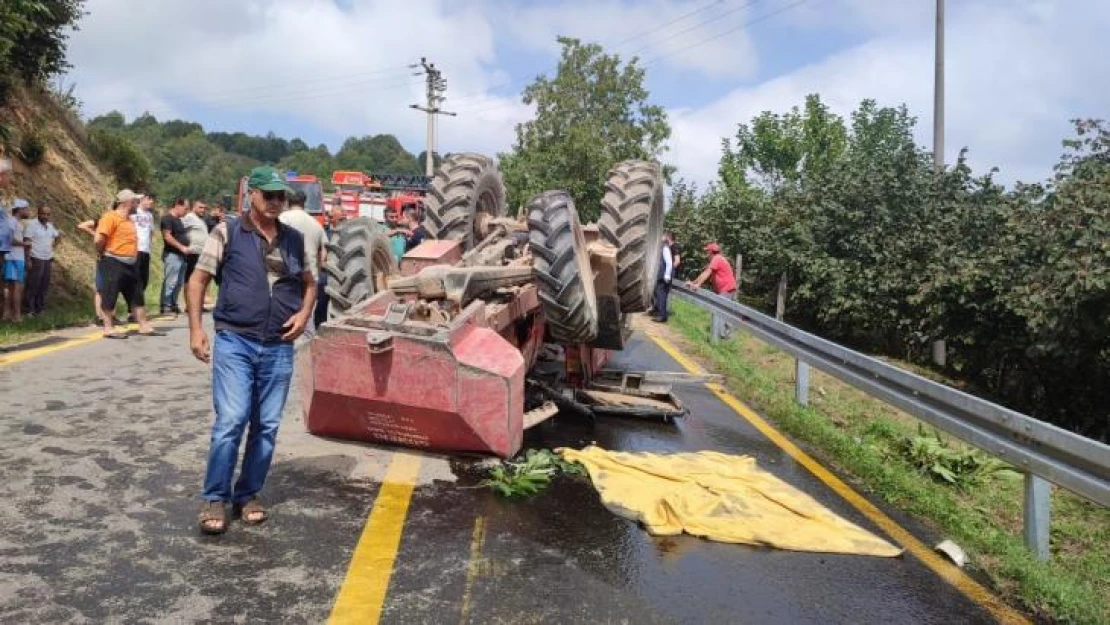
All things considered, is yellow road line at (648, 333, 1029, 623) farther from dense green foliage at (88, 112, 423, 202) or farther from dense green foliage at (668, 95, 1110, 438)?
dense green foliage at (88, 112, 423, 202)

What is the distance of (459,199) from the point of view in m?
8.88

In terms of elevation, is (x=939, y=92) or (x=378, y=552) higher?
(x=939, y=92)

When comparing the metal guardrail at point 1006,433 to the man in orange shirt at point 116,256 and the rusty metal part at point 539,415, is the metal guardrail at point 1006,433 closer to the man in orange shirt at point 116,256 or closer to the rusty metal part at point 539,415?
the rusty metal part at point 539,415

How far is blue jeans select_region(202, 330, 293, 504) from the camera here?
4.36m

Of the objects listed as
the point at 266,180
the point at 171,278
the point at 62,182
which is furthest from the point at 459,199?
the point at 62,182

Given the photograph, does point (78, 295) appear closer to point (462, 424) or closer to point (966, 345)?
point (462, 424)

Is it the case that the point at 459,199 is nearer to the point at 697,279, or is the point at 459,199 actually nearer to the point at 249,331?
the point at 249,331

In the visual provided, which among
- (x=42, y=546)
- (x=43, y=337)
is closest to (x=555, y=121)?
(x=43, y=337)

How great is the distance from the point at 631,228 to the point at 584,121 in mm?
27437

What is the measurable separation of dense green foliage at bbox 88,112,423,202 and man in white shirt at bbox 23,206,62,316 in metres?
74.0

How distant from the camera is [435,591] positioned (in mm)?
3762

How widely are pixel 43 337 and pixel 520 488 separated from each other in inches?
288

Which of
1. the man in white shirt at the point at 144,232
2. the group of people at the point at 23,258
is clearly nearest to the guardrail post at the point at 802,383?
the man in white shirt at the point at 144,232

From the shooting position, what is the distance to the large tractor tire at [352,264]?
7.30 m
